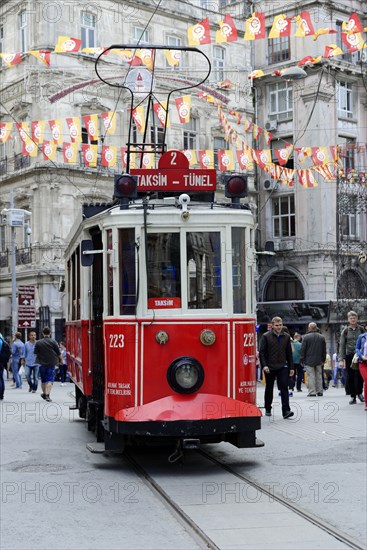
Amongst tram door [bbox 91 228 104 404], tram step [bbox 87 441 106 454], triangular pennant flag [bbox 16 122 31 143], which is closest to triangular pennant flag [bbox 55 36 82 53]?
triangular pennant flag [bbox 16 122 31 143]

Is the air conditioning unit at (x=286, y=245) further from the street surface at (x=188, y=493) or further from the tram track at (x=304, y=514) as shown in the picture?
the tram track at (x=304, y=514)

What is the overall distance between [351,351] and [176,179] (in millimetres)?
8949

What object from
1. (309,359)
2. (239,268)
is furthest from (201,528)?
(309,359)

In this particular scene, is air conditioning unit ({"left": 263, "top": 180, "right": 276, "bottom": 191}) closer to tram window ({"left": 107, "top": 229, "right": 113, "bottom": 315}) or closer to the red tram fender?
tram window ({"left": 107, "top": 229, "right": 113, "bottom": 315})

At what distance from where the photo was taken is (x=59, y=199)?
127ft

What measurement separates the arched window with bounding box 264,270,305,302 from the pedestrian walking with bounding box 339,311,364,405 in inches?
1004

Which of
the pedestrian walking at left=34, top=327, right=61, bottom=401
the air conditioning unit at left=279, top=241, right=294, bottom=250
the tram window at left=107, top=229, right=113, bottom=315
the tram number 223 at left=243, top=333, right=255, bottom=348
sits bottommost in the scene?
the pedestrian walking at left=34, top=327, right=61, bottom=401

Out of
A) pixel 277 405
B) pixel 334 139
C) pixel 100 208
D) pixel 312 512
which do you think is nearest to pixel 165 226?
pixel 100 208

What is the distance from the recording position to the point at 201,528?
759cm

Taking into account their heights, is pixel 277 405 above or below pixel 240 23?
below

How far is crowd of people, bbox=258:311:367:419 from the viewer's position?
50.6 ft

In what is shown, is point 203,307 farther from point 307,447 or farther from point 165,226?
point 307,447

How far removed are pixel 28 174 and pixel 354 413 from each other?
2536 cm

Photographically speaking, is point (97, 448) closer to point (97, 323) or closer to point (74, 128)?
point (97, 323)
